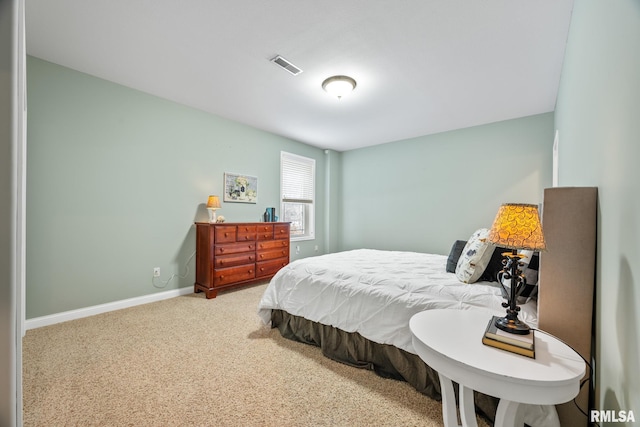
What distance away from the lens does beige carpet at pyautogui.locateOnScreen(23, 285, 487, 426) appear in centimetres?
142

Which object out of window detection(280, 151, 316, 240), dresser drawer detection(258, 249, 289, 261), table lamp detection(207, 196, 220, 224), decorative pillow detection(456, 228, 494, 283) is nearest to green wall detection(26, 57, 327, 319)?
table lamp detection(207, 196, 220, 224)

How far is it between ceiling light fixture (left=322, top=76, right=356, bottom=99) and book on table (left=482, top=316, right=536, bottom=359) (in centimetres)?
249

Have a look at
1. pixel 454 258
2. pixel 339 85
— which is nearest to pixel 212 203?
pixel 339 85

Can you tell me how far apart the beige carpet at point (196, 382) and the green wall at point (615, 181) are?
0.88m

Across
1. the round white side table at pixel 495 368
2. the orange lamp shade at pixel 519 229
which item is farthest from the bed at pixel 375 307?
the orange lamp shade at pixel 519 229

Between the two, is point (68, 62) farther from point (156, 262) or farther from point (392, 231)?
point (392, 231)

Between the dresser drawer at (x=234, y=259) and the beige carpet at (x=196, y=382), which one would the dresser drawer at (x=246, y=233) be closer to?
the dresser drawer at (x=234, y=259)

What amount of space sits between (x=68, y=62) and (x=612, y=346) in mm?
4250

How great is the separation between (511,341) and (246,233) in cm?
323

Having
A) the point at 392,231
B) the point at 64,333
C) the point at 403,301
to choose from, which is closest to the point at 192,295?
the point at 64,333

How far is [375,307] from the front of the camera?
1844 mm

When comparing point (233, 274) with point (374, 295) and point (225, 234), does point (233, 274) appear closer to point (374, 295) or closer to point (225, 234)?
point (225, 234)

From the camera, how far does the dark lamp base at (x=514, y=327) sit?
42.8 inches

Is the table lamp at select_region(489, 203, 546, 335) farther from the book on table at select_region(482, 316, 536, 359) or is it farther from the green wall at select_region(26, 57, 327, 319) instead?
the green wall at select_region(26, 57, 327, 319)
